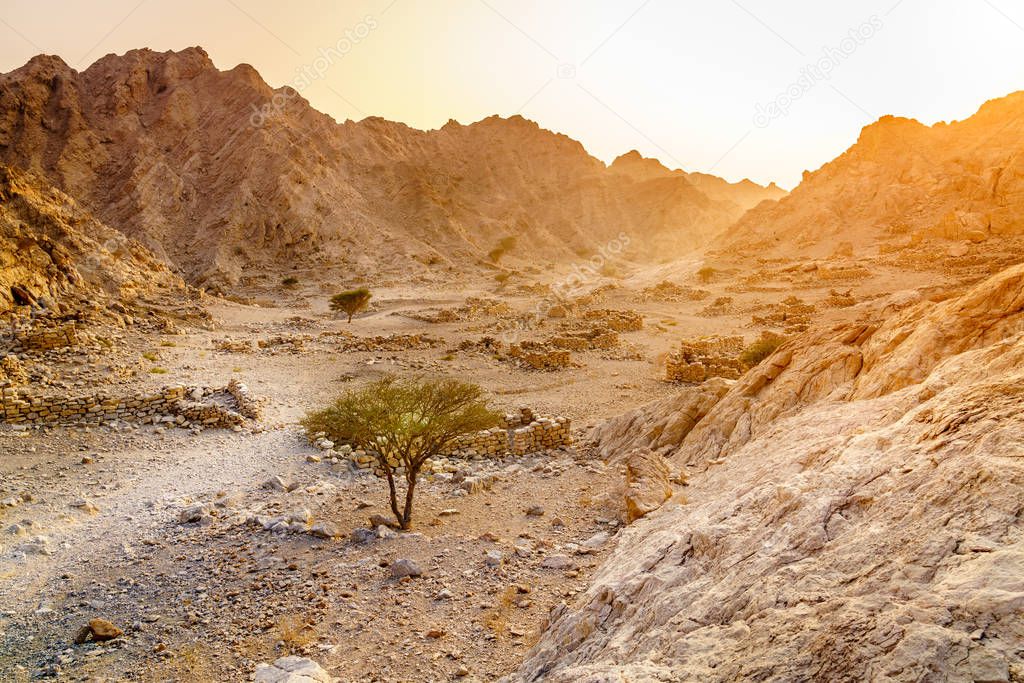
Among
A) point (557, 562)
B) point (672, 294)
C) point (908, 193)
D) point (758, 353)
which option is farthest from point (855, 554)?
point (908, 193)

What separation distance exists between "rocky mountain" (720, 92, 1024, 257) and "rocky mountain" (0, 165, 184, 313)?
71380 millimetres

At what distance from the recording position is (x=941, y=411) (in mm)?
5516

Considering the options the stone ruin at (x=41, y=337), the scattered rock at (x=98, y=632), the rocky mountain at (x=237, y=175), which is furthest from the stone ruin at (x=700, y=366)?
the rocky mountain at (x=237, y=175)

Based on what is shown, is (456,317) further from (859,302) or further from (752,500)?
(752,500)

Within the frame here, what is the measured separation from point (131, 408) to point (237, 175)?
8068 centimetres

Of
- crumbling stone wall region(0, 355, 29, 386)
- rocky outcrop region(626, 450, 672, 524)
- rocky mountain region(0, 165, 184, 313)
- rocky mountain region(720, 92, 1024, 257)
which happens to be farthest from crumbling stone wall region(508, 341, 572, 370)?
rocky mountain region(720, 92, 1024, 257)

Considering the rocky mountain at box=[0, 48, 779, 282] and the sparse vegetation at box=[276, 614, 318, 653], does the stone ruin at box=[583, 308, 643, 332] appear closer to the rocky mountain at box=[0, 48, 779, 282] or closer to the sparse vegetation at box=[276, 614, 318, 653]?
the sparse vegetation at box=[276, 614, 318, 653]

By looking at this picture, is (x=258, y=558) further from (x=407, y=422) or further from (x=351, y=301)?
(x=351, y=301)

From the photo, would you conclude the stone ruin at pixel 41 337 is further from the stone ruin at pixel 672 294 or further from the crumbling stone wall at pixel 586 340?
the stone ruin at pixel 672 294

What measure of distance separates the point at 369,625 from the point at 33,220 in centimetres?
3181

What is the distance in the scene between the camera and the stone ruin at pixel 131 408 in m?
13.9

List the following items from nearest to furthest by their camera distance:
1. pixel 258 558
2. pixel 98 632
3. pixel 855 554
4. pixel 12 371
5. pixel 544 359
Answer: pixel 855 554 → pixel 98 632 → pixel 258 558 → pixel 12 371 → pixel 544 359

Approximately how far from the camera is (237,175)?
83250 mm

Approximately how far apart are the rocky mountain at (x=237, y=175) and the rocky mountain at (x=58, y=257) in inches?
1195
